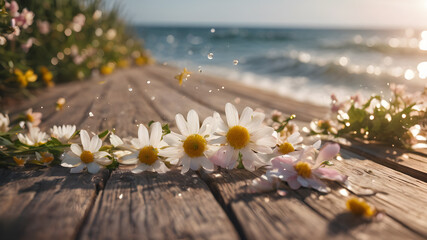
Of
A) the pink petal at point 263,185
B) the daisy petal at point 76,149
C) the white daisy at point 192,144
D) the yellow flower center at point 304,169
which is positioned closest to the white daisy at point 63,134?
the daisy petal at point 76,149

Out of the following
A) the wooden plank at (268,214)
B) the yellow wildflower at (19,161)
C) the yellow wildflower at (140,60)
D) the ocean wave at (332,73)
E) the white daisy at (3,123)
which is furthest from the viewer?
the ocean wave at (332,73)

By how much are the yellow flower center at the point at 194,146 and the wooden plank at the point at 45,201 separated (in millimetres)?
290

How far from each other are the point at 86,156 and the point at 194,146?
36 cm

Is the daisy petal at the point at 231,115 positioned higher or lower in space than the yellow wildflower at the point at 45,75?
lower

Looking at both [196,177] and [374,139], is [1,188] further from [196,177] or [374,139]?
[374,139]

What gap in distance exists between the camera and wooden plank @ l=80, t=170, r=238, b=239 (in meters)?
0.73

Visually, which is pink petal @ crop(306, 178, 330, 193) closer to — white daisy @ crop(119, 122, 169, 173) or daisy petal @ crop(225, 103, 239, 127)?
daisy petal @ crop(225, 103, 239, 127)

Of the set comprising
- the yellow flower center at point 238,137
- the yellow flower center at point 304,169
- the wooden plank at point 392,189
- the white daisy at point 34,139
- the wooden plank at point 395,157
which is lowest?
the wooden plank at point 395,157

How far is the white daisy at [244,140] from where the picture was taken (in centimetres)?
105

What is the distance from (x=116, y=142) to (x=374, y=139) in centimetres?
119

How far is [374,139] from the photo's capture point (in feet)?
5.19

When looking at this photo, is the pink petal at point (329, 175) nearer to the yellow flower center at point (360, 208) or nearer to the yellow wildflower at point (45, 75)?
the yellow flower center at point (360, 208)

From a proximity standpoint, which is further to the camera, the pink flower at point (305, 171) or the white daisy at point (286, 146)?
the white daisy at point (286, 146)

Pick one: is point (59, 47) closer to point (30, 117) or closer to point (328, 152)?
point (30, 117)
